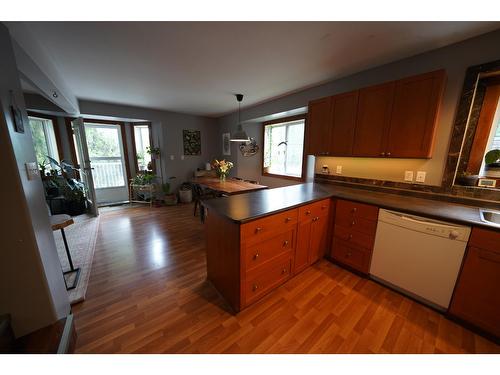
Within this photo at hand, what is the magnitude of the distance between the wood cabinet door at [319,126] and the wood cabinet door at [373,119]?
0.36m

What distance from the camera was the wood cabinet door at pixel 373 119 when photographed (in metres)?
1.90

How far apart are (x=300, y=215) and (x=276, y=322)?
941 mm

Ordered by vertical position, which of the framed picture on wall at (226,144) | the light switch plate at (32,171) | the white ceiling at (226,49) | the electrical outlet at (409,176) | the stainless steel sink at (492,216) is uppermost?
the white ceiling at (226,49)

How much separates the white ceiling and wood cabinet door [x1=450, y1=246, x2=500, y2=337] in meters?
1.80

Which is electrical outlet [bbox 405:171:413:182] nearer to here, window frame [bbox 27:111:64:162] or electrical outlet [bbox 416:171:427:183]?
electrical outlet [bbox 416:171:427:183]

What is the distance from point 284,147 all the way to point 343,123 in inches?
73.1

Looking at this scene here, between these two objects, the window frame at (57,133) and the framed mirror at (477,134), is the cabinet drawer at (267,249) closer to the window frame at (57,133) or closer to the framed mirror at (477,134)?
the framed mirror at (477,134)

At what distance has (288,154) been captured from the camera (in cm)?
397

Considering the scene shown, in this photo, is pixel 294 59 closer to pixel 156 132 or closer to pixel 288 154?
pixel 288 154

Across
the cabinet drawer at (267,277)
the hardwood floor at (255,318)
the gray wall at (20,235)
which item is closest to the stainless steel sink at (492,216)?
the hardwood floor at (255,318)

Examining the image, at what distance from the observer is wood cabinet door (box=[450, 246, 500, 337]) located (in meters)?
1.27

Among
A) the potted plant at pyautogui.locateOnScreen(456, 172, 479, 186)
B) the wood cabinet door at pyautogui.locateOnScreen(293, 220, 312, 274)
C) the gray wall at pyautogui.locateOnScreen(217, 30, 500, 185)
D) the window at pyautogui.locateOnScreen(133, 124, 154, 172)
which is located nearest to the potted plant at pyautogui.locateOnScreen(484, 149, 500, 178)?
the potted plant at pyautogui.locateOnScreen(456, 172, 479, 186)

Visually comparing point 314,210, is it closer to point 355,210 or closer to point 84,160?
point 355,210

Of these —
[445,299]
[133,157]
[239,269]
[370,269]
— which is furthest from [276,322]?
[133,157]
